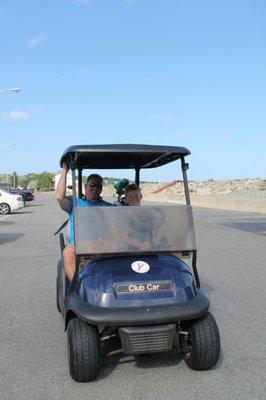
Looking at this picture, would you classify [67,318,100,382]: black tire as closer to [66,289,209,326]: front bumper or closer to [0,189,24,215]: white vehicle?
[66,289,209,326]: front bumper

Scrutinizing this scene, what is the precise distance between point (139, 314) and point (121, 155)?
1.97 m

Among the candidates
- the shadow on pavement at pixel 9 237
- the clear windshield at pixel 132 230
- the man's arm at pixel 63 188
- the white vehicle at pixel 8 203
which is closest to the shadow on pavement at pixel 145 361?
the clear windshield at pixel 132 230

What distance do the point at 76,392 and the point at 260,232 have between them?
14.0m

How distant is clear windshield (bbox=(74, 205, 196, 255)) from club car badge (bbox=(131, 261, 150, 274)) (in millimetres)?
220

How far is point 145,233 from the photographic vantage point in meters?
4.75

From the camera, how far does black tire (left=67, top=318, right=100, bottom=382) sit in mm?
4113

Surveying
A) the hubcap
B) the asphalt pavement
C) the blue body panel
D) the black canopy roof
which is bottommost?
the hubcap

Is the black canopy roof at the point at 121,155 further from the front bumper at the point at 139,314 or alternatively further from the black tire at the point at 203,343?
the black tire at the point at 203,343

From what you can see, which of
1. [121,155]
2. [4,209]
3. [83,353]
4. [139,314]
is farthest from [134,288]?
[4,209]

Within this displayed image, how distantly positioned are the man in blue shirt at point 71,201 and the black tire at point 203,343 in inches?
45.9

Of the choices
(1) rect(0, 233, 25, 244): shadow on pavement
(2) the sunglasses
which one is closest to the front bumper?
(2) the sunglasses

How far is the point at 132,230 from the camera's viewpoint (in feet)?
15.5

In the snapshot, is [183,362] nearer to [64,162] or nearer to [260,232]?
[64,162]

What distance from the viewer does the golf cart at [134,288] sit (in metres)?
4.09
